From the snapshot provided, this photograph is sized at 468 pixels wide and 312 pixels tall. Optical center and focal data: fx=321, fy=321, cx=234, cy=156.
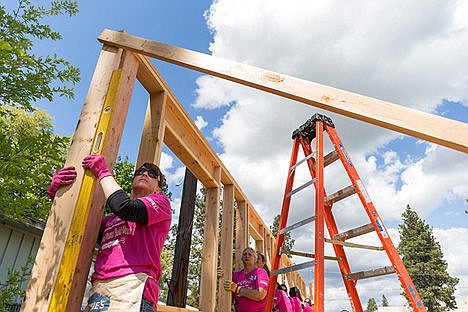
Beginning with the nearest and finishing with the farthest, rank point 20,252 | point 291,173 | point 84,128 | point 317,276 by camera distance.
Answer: point 84,128
point 317,276
point 291,173
point 20,252

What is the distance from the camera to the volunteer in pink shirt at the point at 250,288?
10.3ft

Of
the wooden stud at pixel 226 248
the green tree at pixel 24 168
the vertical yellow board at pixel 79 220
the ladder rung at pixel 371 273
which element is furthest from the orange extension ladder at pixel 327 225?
the green tree at pixel 24 168

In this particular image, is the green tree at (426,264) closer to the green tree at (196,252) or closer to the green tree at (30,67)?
the green tree at (196,252)

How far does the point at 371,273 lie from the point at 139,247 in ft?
5.94

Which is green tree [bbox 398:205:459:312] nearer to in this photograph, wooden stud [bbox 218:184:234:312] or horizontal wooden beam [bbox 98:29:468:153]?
wooden stud [bbox 218:184:234:312]

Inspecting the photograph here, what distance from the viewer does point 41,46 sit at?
364 cm

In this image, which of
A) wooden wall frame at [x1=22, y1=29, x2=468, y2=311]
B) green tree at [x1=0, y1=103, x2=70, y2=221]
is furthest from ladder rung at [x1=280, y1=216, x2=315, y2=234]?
green tree at [x1=0, y1=103, x2=70, y2=221]

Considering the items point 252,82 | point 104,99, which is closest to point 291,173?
point 252,82

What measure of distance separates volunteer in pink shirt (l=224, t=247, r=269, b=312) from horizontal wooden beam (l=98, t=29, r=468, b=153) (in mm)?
2253

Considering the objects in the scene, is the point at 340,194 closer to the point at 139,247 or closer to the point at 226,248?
the point at 139,247

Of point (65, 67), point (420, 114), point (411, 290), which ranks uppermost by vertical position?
point (65, 67)

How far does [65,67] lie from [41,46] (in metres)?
0.48

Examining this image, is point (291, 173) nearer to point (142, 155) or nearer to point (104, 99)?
point (142, 155)

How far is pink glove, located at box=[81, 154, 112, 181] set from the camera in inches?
65.2
